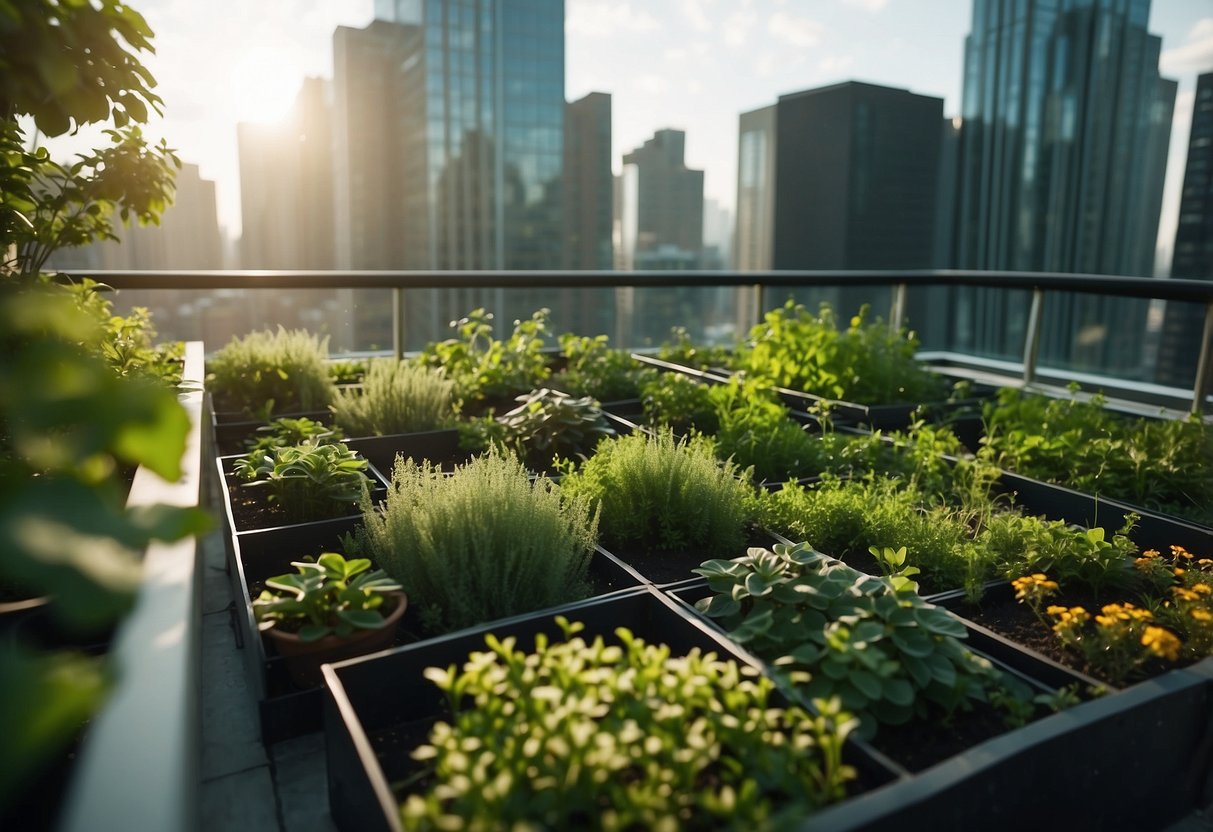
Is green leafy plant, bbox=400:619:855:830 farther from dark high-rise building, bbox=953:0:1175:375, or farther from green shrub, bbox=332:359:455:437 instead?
dark high-rise building, bbox=953:0:1175:375

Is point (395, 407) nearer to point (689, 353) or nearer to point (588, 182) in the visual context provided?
point (689, 353)

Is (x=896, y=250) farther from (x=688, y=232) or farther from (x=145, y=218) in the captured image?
(x=145, y=218)

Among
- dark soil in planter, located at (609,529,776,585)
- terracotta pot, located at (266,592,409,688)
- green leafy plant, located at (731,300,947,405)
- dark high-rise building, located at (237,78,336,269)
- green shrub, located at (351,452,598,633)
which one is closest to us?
terracotta pot, located at (266,592,409,688)

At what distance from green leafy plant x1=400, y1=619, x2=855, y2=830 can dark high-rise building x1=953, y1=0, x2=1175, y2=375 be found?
2479 inches

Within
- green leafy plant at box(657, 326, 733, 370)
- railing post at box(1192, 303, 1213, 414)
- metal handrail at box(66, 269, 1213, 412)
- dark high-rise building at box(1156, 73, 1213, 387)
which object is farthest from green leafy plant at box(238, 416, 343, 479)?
dark high-rise building at box(1156, 73, 1213, 387)

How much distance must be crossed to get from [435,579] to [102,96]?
1.30m

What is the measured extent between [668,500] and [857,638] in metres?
0.94

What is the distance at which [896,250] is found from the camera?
55.2 metres

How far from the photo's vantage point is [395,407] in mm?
3383

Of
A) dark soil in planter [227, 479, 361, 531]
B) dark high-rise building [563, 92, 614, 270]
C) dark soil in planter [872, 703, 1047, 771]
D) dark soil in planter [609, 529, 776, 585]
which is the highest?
dark high-rise building [563, 92, 614, 270]

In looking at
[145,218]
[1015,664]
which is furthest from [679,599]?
[145,218]

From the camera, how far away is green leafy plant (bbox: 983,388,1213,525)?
288 cm

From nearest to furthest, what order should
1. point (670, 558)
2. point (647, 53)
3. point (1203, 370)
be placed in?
point (670, 558), point (1203, 370), point (647, 53)

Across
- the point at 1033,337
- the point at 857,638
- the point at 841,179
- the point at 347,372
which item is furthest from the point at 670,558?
the point at 841,179
